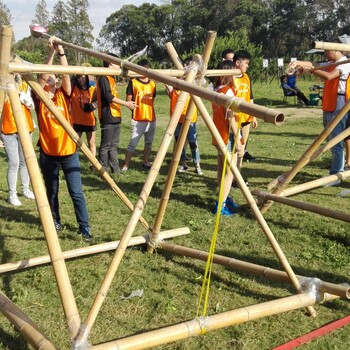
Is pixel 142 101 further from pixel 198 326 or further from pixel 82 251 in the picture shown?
pixel 198 326

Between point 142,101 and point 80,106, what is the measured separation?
3.73 ft

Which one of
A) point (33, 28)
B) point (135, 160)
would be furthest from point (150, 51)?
point (33, 28)

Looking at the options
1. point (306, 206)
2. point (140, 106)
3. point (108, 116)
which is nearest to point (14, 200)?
point (108, 116)

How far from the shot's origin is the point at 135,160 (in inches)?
360

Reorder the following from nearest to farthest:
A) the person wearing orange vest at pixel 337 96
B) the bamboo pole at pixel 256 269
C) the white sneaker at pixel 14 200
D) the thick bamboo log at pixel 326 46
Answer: the bamboo pole at pixel 256 269
the thick bamboo log at pixel 326 46
the white sneaker at pixel 14 200
the person wearing orange vest at pixel 337 96

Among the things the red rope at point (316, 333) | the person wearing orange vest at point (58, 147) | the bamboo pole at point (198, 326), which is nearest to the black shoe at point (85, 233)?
the person wearing orange vest at point (58, 147)

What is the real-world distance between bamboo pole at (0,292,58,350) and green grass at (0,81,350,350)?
11.2 inches

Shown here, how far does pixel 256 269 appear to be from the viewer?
148 inches

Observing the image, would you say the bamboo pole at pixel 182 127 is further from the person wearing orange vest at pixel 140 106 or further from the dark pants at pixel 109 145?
the person wearing orange vest at pixel 140 106

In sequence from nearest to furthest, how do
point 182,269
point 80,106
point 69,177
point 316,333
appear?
point 316,333
point 182,269
point 69,177
point 80,106

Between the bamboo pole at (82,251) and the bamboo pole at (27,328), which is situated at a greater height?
the bamboo pole at (27,328)

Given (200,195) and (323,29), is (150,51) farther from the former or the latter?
(200,195)

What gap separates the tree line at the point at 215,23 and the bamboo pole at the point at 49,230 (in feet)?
→ 187

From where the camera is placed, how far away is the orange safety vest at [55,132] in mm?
4672
